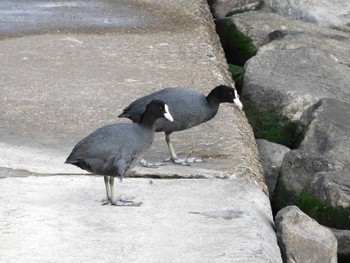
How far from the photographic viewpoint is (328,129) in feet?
33.5

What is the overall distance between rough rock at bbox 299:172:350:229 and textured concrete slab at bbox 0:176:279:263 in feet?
2.47

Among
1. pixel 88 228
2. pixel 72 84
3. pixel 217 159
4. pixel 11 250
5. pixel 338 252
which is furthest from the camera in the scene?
pixel 72 84

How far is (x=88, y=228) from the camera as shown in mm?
7043

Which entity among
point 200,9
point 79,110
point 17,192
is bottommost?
point 200,9

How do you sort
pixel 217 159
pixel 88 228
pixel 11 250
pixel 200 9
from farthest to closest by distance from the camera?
pixel 200 9, pixel 217 159, pixel 88 228, pixel 11 250

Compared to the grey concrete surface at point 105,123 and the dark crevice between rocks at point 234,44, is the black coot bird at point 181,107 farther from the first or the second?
the dark crevice between rocks at point 234,44

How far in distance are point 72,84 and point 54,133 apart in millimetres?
1517

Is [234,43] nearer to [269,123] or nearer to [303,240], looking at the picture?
[269,123]

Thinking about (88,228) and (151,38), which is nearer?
(88,228)

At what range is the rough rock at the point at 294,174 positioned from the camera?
9.20 meters

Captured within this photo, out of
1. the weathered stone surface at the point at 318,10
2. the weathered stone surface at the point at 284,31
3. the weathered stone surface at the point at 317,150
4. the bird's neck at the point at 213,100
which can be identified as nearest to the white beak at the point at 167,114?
the bird's neck at the point at 213,100

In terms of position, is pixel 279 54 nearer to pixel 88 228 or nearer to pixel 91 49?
pixel 91 49

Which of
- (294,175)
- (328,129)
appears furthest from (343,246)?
(328,129)

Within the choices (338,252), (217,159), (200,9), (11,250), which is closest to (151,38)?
(200,9)
